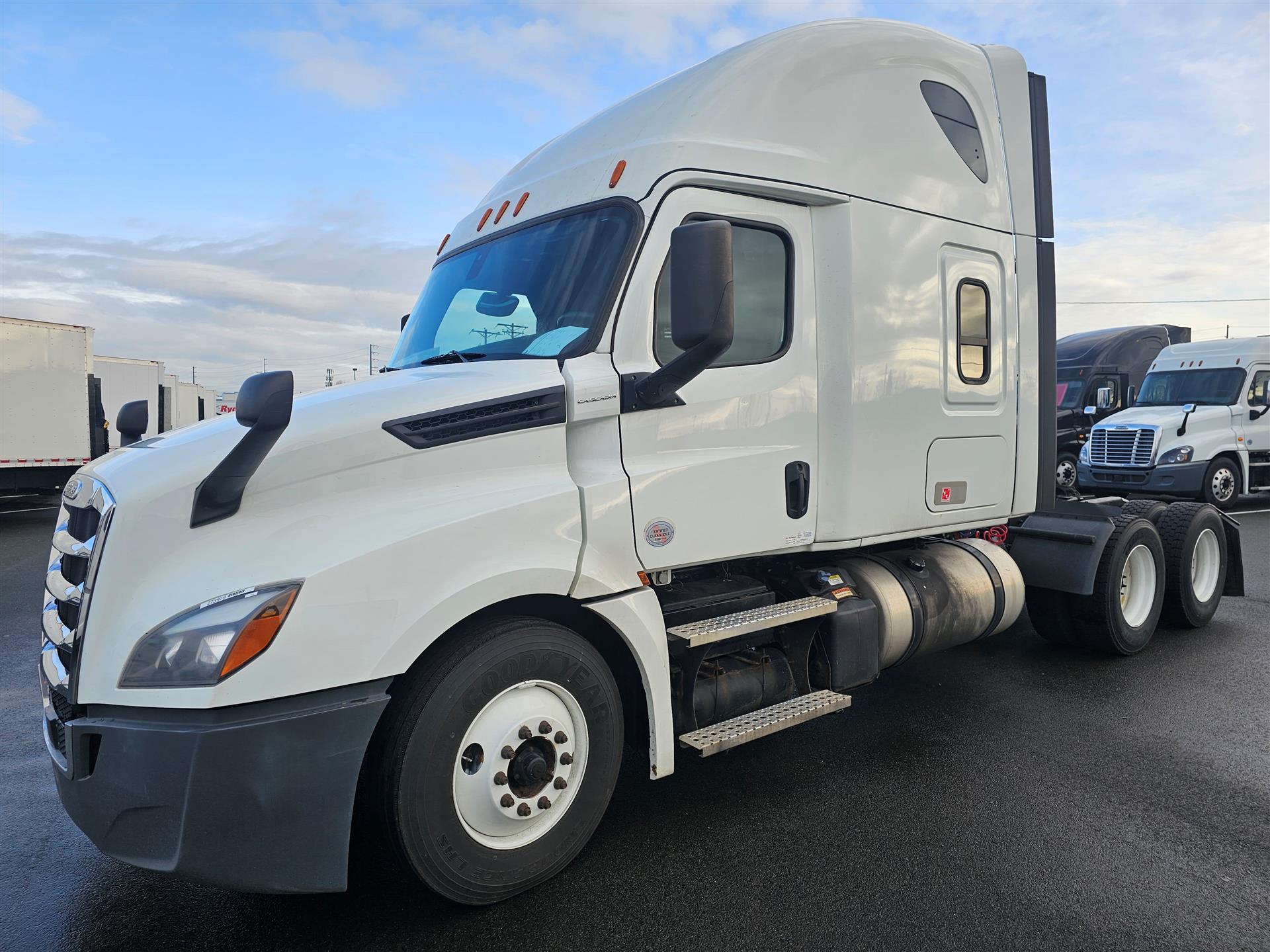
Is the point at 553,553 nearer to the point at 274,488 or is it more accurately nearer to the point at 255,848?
the point at 274,488

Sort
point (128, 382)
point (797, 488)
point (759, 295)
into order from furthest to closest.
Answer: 1. point (128, 382)
2. point (797, 488)
3. point (759, 295)

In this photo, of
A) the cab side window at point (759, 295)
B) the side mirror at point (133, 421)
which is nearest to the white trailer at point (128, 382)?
the side mirror at point (133, 421)

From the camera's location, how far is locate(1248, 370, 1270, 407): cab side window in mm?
15133

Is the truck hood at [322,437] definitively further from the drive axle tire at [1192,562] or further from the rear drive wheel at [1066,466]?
the rear drive wheel at [1066,466]

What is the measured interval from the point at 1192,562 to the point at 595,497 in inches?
233

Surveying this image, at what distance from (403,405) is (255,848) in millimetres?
1505

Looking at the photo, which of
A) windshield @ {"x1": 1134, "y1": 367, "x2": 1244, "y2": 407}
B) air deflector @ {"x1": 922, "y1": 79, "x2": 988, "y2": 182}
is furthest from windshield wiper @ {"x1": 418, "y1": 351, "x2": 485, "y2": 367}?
windshield @ {"x1": 1134, "y1": 367, "x2": 1244, "y2": 407}

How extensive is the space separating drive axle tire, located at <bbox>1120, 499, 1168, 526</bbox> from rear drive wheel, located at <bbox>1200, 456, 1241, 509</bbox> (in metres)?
9.44

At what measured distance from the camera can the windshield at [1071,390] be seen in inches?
763

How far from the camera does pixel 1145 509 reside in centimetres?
675

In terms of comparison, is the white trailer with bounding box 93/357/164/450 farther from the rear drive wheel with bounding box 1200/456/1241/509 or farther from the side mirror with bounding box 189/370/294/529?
the rear drive wheel with bounding box 1200/456/1241/509

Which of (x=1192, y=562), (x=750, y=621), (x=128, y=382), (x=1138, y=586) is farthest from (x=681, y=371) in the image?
(x=128, y=382)

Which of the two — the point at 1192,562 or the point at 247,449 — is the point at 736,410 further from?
the point at 1192,562

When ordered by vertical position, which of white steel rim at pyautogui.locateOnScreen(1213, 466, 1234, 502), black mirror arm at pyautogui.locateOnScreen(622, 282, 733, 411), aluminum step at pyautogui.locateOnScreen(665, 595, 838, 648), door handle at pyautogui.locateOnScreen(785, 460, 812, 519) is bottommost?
white steel rim at pyautogui.locateOnScreen(1213, 466, 1234, 502)
